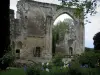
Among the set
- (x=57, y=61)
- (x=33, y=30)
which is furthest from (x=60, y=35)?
(x=57, y=61)

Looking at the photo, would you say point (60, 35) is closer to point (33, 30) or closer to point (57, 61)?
point (33, 30)

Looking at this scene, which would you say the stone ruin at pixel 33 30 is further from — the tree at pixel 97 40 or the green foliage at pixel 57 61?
the green foliage at pixel 57 61

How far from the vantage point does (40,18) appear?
30672 mm

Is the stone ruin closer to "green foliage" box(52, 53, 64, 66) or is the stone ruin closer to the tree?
the tree

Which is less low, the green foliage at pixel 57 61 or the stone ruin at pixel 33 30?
the stone ruin at pixel 33 30

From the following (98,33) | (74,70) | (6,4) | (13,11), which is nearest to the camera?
(74,70)

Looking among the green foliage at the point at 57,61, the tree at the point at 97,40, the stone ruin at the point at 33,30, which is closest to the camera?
the green foliage at the point at 57,61

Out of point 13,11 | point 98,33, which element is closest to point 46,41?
point 13,11

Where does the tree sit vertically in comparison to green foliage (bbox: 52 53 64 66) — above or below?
above

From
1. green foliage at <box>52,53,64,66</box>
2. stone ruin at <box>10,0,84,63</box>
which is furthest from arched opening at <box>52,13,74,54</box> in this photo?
green foliage at <box>52,53,64,66</box>

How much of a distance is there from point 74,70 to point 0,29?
3400 mm

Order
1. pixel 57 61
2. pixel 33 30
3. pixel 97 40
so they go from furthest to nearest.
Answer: pixel 33 30 → pixel 97 40 → pixel 57 61

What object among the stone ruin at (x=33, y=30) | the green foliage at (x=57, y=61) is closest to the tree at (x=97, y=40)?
the green foliage at (x=57, y=61)

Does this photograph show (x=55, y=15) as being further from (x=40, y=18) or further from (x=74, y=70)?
(x=74, y=70)
